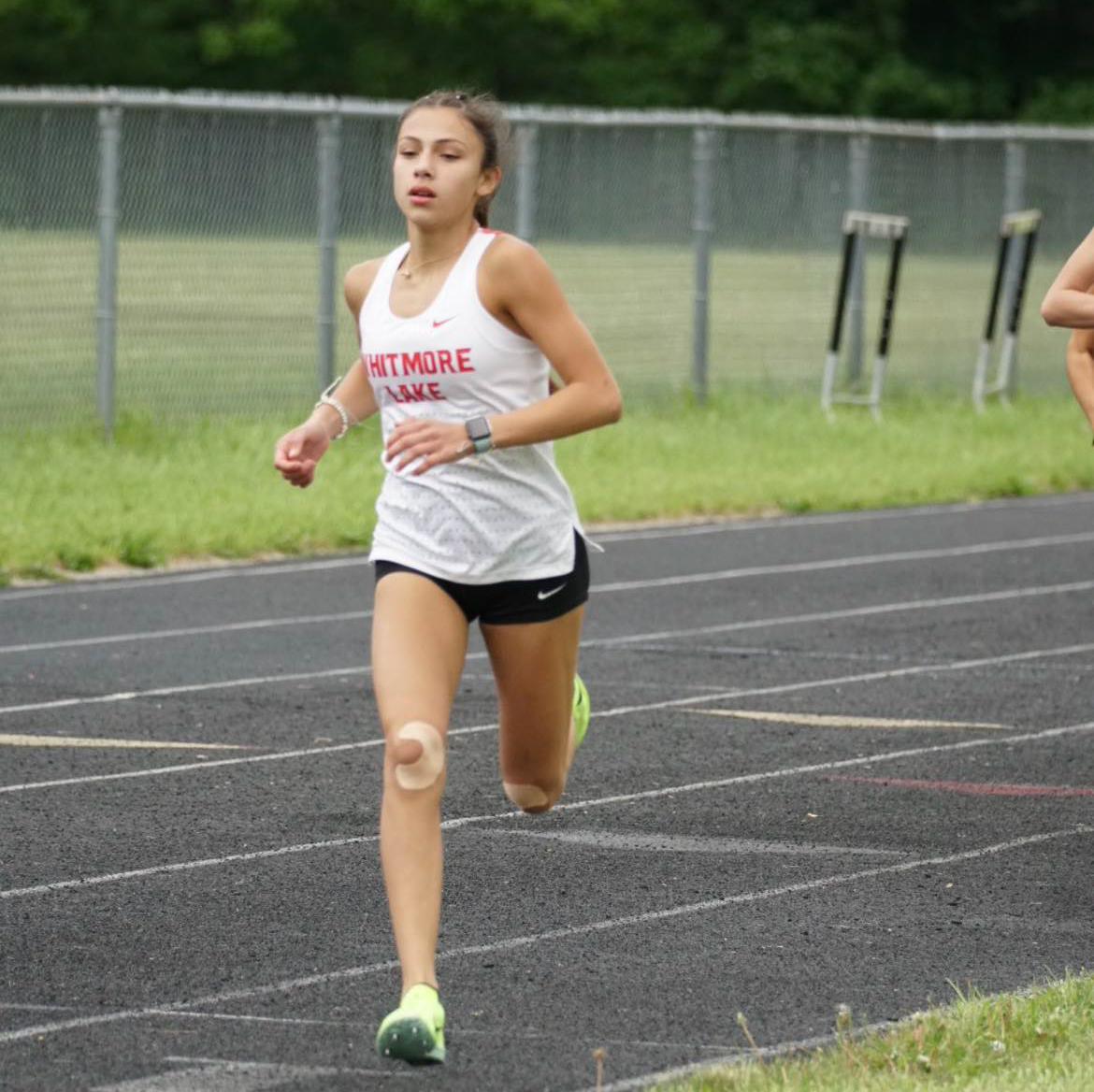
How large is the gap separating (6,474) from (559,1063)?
10.9m

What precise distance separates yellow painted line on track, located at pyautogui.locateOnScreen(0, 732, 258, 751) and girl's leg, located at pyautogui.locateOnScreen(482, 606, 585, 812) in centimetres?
276

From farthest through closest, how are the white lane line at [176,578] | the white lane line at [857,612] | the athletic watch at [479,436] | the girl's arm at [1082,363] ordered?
the white lane line at [176,578]
the white lane line at [857,612]
the girl's arm at [1082,363]
the athletic watch at [479,436]

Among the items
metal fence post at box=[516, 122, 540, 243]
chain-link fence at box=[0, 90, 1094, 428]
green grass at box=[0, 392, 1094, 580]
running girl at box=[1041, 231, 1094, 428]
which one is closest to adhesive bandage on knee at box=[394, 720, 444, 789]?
running girl at box=[1041, 231, 1094, 428]

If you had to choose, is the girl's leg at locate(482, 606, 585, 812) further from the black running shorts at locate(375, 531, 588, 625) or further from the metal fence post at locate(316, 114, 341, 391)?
the metal fence post at locate(316, 114, 341, 391)

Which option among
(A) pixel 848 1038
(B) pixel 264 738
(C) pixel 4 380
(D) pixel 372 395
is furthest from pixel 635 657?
(C) pixel 4 380

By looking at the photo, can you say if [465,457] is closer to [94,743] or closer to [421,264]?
[421,264]

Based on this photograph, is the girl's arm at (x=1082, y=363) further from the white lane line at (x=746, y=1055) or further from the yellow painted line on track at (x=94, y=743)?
the yellow painted line on track at (x=94, y=743)

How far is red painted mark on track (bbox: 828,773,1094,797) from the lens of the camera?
7.95 metres

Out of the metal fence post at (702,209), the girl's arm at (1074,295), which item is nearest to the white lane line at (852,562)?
the metal fence post at (702,209)

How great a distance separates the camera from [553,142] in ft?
64.0

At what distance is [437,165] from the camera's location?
18.0 ft

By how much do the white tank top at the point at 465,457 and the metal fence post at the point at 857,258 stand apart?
16405mm

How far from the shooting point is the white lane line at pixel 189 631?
10.8 m

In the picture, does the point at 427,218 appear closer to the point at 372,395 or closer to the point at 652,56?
the point at 372,395
